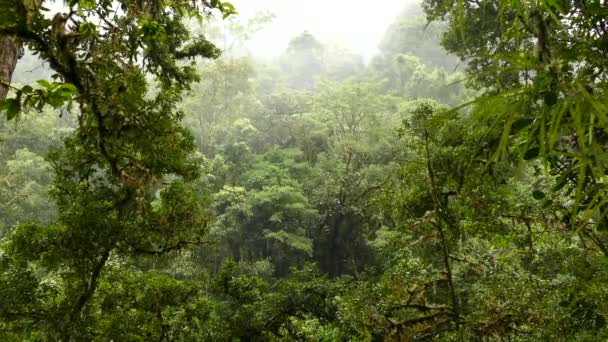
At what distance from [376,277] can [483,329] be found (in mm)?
9724

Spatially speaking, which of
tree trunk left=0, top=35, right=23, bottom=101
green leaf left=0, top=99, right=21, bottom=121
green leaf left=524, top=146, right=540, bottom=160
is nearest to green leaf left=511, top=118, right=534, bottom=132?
green leaf left=524, top=146, right=540, bottom=160

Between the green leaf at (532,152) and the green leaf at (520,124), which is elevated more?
the green leaf at (520,124)

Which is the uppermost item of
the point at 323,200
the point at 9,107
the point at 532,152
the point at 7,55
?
the point at 323,200

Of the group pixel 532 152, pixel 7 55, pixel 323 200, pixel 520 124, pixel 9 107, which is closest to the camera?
pixel 520 124

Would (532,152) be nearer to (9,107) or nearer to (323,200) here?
(9,107)

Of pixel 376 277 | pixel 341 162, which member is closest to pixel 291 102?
pixel 341 162

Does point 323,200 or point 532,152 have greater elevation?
point 323,200

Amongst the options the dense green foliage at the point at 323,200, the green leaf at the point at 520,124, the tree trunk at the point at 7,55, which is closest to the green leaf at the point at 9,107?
the dense green foliage at the point at 323,200

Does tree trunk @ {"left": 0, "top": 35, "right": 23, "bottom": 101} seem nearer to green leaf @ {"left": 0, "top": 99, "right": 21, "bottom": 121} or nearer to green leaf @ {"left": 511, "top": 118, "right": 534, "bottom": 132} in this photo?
green leaf @ {"left": 0, "top": 99, "right": 21, "bottom": 121}

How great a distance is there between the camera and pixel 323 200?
15.9 m

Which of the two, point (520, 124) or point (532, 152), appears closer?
point (520, 124)

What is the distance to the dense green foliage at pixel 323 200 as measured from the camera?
104 cm

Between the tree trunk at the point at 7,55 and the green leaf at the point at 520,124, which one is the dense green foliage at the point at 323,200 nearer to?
the green leaf at the point at 520,124

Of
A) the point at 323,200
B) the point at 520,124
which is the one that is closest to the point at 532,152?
the point at 520,124
